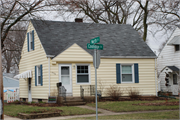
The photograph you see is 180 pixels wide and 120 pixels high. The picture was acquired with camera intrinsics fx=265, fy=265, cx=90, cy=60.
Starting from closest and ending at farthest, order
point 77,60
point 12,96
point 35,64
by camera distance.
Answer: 1. point 77,60
2. point 35,64
3. point 12,96

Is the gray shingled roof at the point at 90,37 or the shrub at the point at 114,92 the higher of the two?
the gray shingled roof at the point at 90,37

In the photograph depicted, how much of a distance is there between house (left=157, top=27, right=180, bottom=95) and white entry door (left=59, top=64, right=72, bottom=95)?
10751 millimetres

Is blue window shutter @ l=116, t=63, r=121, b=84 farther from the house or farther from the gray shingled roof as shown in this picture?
the house

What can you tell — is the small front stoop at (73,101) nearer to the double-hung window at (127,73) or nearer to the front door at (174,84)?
the double-hung window at (127,73)

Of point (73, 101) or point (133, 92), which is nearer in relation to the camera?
point (73, 101)

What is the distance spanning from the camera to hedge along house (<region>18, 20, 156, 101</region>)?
60.4ft

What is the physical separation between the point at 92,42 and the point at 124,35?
12.7 m

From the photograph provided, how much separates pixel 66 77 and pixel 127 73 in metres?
4.77

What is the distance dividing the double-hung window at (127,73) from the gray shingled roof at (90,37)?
1.00 metres

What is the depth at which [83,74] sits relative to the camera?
18.9 metres

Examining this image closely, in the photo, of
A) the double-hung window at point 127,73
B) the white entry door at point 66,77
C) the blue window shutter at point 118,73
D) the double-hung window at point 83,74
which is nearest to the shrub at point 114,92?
the blue window shutter at point 118,73

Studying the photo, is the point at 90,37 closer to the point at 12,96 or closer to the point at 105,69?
the point at 105,69

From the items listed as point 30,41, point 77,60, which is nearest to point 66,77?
point 77,60

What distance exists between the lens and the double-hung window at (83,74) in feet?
61.8
